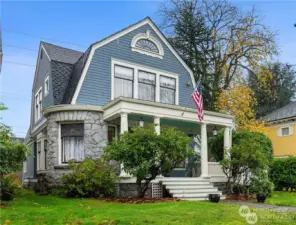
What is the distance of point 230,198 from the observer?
502 inches

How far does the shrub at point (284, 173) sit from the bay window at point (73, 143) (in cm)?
1018

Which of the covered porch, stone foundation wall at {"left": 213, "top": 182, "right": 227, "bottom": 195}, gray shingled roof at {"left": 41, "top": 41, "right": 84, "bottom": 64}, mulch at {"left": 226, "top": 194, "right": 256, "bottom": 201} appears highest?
gray shingled roof at {"left": 41, "top": 41, "right": 84, "bottom": 64}

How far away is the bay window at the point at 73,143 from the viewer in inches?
511

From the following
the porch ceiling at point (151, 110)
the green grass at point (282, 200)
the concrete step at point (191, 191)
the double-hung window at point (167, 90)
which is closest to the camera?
the green grass at point (282, 200)

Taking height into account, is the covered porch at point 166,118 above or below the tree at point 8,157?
above

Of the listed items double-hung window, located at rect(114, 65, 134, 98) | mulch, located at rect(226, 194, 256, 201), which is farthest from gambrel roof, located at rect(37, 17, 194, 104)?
mulch, located at rect(226, 194, 256, 201)

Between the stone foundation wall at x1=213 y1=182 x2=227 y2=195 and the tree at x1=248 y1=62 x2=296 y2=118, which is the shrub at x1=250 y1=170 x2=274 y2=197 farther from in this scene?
the tree at x1=248 y1=62 x2=296 y2=118

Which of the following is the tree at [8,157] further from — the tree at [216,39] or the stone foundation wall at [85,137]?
the tree at [216,39]

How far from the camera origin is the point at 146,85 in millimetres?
15562

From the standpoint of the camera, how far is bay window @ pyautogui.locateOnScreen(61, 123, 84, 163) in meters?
13.0

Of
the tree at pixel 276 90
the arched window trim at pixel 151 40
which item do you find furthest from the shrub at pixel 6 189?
the tree at pixel 276 90

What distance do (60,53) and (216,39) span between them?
13481 mm

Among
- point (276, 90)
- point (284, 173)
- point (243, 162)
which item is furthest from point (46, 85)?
point (276, 90)

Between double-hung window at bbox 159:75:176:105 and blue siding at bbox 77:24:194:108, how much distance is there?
0.42m
